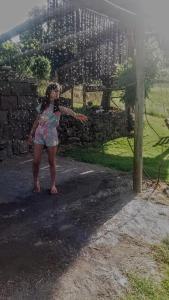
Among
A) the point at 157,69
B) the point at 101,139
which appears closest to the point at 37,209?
the point at 101,139

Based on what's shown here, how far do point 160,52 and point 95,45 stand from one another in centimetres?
616

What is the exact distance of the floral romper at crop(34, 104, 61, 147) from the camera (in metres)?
6.02

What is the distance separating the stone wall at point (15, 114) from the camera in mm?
8945

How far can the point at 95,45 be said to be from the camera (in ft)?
58.9

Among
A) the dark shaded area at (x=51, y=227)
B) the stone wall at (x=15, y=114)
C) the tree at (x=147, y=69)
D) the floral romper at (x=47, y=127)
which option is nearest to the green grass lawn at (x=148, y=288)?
the dark shaded area at (x=51, y=227)

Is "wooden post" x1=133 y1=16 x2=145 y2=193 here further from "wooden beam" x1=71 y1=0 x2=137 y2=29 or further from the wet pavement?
the wet pavement

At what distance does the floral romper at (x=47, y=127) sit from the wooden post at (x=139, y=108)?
1.34m

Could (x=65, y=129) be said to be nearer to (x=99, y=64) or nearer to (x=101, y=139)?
(x=101, y=139)

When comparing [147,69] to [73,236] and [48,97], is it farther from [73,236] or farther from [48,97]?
[73,236]

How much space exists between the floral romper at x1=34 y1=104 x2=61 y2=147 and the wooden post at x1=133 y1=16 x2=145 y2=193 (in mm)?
1336

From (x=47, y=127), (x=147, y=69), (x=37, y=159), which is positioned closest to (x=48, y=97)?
(x=47, y=127)

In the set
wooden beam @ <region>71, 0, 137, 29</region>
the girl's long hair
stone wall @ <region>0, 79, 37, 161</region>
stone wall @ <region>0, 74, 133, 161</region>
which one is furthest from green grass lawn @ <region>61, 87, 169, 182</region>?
wooden beam @ <region>71, 0, 137, 29</region>

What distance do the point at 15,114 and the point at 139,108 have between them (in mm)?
3746

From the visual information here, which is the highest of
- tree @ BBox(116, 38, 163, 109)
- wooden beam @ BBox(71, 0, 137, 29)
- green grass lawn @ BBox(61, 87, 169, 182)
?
wooden beam @ BBox(71, 0, 137, 29)
